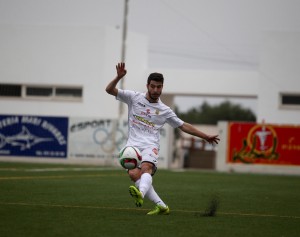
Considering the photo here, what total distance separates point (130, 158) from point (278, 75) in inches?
1144

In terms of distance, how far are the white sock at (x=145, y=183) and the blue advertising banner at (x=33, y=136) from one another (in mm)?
22548

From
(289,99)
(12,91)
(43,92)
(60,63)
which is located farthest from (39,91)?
(289,99)

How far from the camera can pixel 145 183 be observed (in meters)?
10.1

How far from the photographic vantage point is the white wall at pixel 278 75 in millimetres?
38094

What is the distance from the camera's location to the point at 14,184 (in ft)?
52.6

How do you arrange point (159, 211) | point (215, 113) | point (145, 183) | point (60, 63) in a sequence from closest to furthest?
1. point (145, 183)
2. point (159, 211)
3. point (60, 63)
4. point (215, 113)

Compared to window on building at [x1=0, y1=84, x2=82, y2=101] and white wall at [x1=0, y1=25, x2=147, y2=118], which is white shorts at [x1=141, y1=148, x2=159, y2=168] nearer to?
white wall at [x1=0, y1=25, x2=147, y2=118]

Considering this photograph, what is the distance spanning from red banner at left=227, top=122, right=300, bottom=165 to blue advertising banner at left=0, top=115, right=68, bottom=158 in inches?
286

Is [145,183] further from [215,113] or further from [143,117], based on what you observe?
[215,113]

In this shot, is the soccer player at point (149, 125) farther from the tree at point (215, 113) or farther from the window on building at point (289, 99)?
the tree at point (215, 113)

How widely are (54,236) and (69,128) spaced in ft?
82.7

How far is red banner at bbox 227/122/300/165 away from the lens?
31859mm

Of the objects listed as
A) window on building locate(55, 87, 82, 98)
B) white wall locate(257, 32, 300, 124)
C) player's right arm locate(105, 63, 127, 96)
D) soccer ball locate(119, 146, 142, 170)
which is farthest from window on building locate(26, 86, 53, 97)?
soccer ball locate(119, 146, 142, 170)

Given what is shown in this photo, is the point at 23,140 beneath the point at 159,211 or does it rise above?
above
